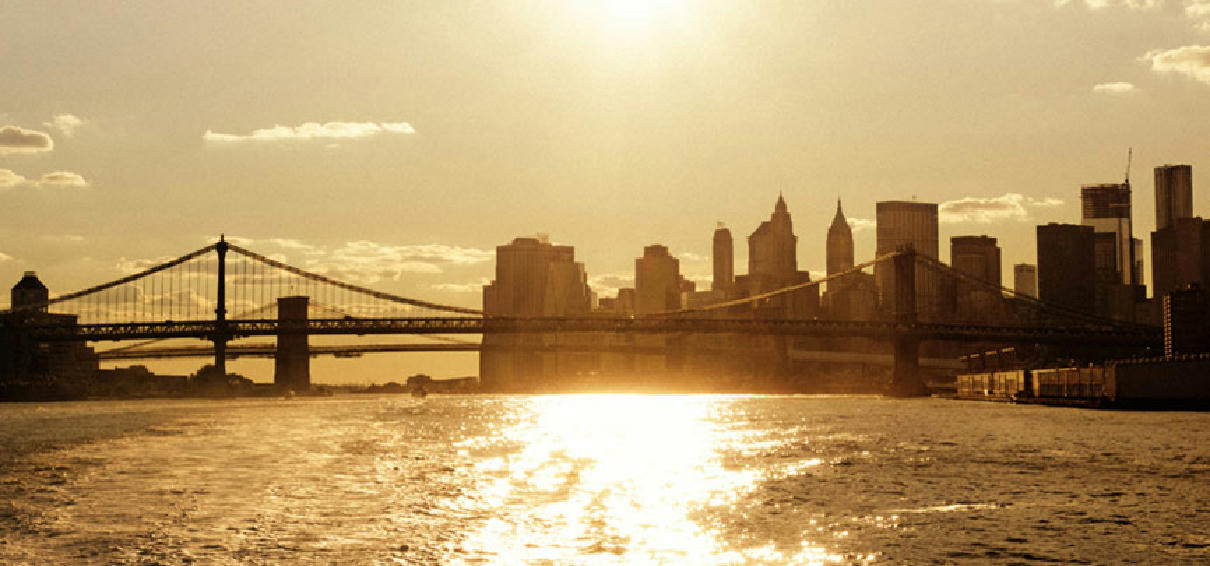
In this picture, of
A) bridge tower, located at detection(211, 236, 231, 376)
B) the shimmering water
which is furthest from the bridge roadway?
the shimmering water

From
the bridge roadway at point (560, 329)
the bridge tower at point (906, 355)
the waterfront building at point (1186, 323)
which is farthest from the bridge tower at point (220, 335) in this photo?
the waterfront building at point (1186, 323)

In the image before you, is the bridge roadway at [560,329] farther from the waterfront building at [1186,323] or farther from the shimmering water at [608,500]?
the shimmering water at [608,500]

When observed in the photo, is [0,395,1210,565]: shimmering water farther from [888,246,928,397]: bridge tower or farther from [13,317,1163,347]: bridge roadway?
[888,246,928,397]: bridge tower

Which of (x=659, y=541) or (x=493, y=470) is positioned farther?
(x=493, y=470)

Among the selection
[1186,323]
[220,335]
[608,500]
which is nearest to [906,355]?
[1186,323]

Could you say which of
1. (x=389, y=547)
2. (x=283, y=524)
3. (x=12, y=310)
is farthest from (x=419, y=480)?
(x=12, y=310)

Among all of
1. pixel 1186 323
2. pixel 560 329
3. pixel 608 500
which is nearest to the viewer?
pixel 608 500

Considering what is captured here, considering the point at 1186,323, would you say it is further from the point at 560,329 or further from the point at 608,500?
the point at 608,500

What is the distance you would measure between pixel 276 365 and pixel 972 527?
6593 inches

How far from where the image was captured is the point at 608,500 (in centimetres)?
3228

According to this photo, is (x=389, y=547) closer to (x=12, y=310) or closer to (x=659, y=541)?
(x=659, y=541)

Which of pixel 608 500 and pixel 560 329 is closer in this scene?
pixel 608 500

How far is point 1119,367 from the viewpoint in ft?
341

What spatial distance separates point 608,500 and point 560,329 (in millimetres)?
120470
